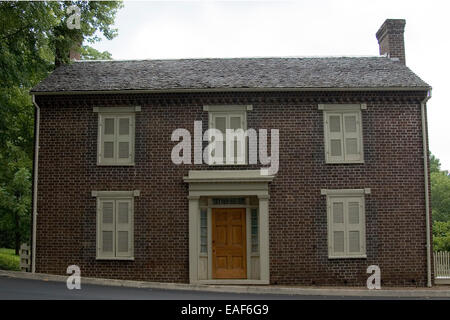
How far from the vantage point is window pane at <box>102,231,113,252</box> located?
18344mm

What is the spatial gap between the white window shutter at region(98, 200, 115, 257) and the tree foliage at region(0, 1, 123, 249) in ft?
19.9

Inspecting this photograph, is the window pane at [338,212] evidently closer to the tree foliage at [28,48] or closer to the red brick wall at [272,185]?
the red brick wall at [272,185]

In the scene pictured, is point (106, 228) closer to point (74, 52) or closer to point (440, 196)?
point (74, 52)

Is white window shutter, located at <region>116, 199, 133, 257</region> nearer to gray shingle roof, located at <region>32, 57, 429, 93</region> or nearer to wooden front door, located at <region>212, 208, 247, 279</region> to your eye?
wooden front door, located at <region>212, 208, 247, 279</region>

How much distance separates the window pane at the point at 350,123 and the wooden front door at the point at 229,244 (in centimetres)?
409

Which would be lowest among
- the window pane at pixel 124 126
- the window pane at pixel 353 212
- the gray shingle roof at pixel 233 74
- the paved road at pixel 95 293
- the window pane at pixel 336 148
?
the paved road at pixel 95 293

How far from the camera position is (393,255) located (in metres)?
18.2

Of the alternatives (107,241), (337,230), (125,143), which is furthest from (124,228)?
(337,230)

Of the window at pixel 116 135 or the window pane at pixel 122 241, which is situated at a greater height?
the window at pixel 116 135

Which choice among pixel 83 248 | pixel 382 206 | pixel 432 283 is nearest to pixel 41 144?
pixel 83 248

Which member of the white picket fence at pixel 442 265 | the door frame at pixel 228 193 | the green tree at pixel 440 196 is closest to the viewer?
the door frame at pixel 228 193

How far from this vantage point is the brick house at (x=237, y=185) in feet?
59.6

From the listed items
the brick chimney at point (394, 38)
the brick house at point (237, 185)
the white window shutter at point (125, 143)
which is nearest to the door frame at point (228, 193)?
the brick house at point (237, 185)

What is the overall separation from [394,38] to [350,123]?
4.42 metres
